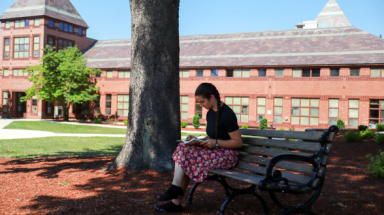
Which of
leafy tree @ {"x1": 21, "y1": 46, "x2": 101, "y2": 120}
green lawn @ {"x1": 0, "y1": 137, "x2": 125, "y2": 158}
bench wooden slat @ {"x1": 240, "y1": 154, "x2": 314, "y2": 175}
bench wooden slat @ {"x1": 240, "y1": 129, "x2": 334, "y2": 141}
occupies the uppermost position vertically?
leafy tree @ {"x1": 21, "y1": 46, "x2": 101, "y2": 120}

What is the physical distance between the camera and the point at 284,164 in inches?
147

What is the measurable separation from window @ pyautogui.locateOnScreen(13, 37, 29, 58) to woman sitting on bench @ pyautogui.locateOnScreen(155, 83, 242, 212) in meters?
37.7

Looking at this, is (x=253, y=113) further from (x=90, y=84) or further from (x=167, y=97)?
(x=167, y=97)

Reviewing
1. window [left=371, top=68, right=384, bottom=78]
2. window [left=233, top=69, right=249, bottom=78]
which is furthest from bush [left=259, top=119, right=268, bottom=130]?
window [left=371, top=68, right=384, bottom=78]

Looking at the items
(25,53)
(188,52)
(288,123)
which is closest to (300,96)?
(288,123)

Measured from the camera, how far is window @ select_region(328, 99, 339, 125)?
87.7 ft

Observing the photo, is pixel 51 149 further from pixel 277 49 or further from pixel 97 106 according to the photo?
pixel 97 106

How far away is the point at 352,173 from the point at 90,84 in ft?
103

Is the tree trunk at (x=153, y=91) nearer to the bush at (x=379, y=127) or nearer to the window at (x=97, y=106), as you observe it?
the bush at (x=379, y=127)

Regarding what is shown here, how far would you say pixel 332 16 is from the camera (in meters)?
58.3

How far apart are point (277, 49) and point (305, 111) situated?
6618 mm

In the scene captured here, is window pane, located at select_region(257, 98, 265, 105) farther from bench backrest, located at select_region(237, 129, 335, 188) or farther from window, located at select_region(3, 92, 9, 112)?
window, located at select_region(3, 92, 9, 112)

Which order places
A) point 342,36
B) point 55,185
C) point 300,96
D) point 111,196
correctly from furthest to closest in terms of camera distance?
point 342,36 < point 300,96 < point 55,185 < point 111,196

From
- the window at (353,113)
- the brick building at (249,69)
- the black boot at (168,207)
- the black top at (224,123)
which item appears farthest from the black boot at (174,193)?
the window at (353,113)
